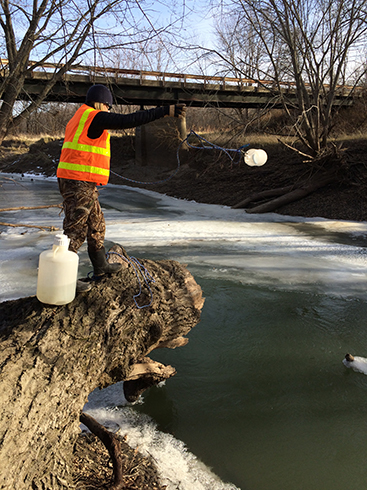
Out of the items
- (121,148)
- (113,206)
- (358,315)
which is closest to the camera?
(358,315)

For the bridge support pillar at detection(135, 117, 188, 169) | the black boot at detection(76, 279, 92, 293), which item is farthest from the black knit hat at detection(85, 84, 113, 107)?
the bridge support pillar at detection(135, 117, 188, 169)

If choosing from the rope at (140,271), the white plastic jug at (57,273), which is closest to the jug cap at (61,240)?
the white plastic jug at (57,273)

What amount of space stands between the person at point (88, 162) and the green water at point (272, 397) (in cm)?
144

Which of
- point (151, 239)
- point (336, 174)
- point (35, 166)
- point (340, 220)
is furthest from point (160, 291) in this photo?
point (35, 166)

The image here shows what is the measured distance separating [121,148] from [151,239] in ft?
58.9

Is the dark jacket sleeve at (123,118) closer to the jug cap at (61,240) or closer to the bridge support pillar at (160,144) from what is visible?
the jug cap at (61,240)

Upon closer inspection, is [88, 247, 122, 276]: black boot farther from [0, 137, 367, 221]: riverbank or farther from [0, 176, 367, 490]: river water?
[0, 137, 367, 221]: riverbank

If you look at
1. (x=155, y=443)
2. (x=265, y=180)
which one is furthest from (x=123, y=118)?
(x=265, y=180)

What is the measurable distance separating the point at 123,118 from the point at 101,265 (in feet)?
3.74

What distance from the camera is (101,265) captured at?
3137mm

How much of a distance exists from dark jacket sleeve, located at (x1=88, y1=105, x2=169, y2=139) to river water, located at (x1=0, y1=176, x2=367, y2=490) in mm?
2301

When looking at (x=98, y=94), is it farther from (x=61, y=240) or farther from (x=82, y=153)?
(x=61, y=240)

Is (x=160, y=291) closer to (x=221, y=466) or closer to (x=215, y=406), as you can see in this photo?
(x=215, y=406)

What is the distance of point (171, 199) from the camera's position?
1593 cm
